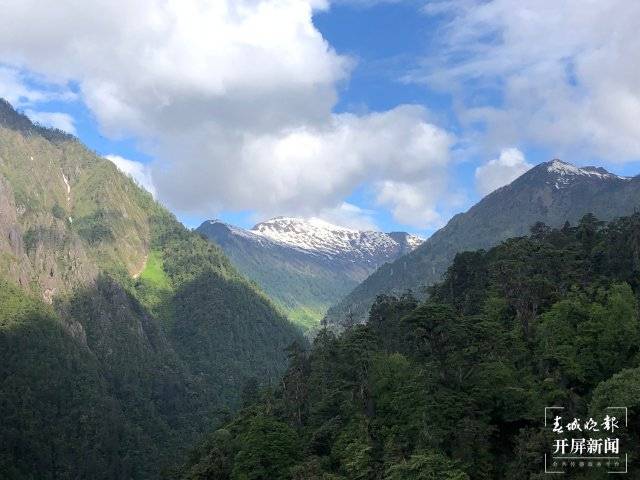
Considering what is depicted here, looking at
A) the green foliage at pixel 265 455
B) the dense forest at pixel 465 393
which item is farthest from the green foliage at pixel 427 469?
the green foliage at pixel 265 455

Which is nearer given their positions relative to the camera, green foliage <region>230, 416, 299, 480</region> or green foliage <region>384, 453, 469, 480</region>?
green foliage <region>384, 453, 469, 480</region>

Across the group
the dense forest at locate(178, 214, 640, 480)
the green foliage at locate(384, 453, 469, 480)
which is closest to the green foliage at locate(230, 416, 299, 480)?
the dense forest at locate(178, 214, 640, 480)

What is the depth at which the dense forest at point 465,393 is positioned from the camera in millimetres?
51938

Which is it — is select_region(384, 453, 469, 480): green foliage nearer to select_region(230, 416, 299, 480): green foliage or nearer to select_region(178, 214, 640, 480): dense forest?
select_region(178, 214, 640, 480): dense forest

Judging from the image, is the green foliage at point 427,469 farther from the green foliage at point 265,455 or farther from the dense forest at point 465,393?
the green foliage at point 265,455

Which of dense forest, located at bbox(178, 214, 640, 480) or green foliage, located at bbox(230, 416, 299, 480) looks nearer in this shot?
dense forest, located at bbox(178, 214, 640, 480)

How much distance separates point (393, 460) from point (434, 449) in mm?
4132

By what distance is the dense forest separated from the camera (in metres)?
51.9

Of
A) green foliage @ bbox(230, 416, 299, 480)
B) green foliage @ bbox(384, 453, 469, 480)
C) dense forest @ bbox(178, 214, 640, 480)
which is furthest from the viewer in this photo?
green foliage @ bbox(230, 416, 299, 480)

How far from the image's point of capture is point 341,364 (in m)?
77.3

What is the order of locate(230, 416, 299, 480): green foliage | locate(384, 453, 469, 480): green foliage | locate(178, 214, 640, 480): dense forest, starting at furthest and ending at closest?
locate(230, 416, 299, 480): green foliage < locate(178, 214, 640, 480): dense forest < locate(384, 453, 469, 480): green foliage

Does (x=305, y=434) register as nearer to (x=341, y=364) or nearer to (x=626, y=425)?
(x=341, y=364)

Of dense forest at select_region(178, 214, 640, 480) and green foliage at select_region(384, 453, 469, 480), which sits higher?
dense forest at select_region(178, 214, 640, 480)

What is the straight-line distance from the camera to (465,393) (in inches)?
2379
